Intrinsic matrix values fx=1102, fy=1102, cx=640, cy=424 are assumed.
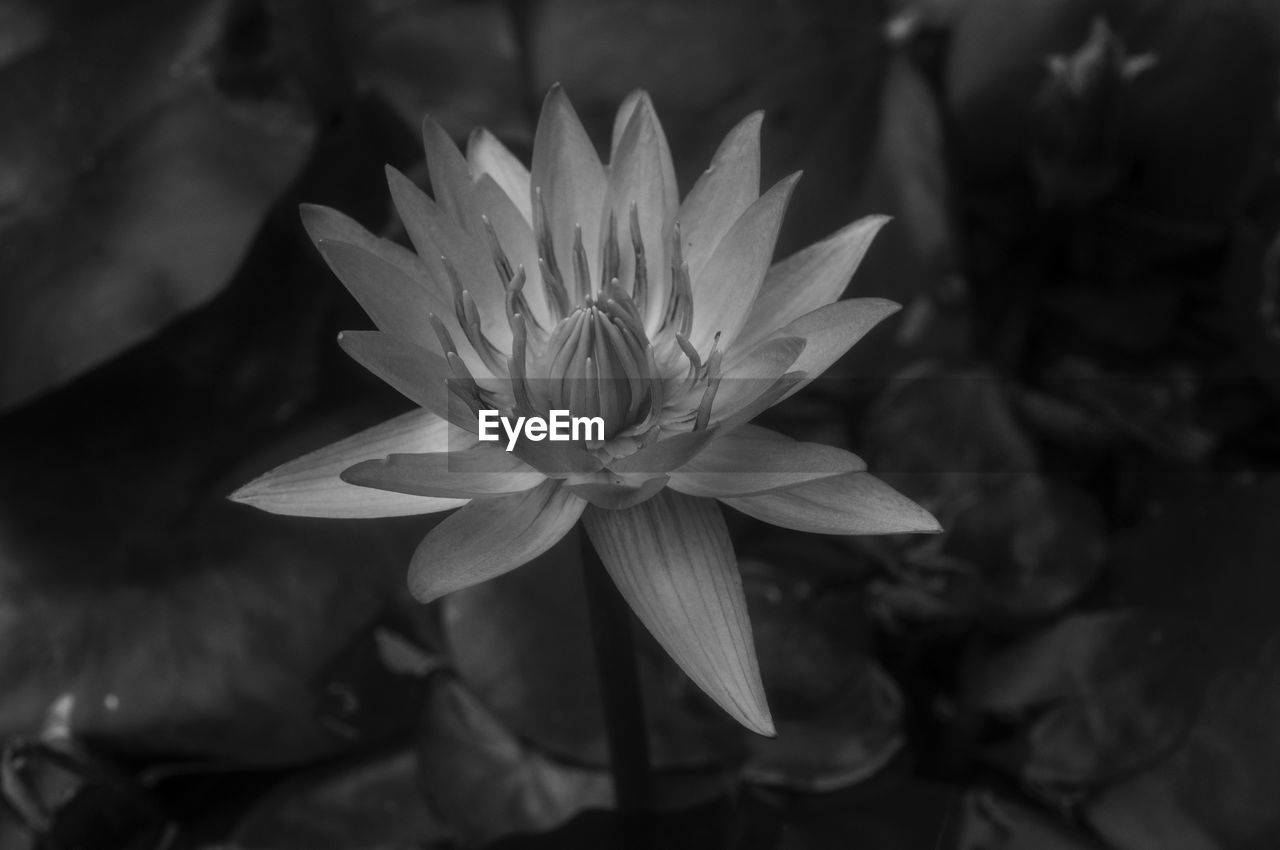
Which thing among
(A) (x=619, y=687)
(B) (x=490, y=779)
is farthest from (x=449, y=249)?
(B) (x=490, y=779)

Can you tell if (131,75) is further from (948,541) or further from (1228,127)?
(1228,127)

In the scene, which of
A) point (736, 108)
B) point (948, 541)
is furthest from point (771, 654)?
point (736, 108)

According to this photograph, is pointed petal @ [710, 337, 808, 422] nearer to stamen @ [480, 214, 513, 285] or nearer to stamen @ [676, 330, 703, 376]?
stamen @ [676, 330, 703, 376]

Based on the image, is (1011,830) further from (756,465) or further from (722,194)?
(722,194)

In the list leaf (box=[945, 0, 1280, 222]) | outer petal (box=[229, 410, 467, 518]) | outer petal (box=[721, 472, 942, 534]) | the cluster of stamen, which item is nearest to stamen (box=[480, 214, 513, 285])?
the cluster of stamen

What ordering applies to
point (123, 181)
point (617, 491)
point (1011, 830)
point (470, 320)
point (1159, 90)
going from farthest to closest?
point (1159, 90) → point (123, 181) → point (1011, 830) → point (470, 320) → point (617, 491)

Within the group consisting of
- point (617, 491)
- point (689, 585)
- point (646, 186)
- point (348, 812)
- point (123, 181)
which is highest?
point (123, 181)

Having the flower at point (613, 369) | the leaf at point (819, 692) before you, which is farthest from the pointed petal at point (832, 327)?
the leaf at point (819, 692)
